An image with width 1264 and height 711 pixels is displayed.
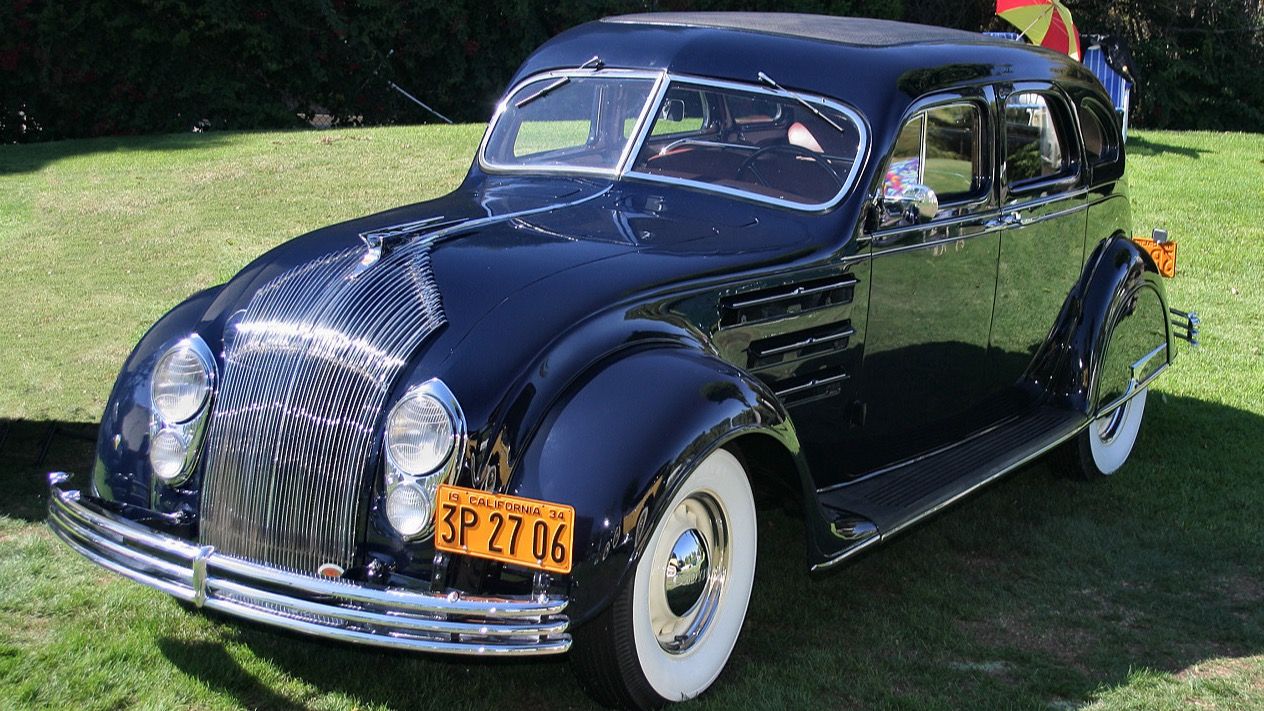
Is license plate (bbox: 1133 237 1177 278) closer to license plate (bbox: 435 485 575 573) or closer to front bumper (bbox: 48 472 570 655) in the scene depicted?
license plate (bbox: 435 485 575 573)

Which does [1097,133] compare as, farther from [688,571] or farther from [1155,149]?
[1155,149]

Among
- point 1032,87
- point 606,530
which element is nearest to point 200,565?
point 606,530

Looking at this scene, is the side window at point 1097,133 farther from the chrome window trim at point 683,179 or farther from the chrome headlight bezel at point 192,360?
the chrome headlight bezel at point 192,360

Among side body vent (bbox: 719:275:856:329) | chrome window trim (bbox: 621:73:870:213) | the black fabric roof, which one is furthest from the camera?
the black fabric roof

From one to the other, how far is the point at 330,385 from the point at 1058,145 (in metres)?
3.60

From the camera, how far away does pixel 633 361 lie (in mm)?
3406

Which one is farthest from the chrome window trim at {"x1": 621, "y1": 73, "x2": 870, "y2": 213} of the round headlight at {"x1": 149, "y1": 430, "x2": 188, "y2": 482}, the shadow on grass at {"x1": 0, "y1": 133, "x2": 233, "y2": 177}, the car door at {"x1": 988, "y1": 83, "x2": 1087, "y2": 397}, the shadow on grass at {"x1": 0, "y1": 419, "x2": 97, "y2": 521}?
the shadow on grass at {"x1": 0, "y1": 133, "x2": 233, "y2": 177}

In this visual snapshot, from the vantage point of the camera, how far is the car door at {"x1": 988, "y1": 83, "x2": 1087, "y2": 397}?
5086 millimetres

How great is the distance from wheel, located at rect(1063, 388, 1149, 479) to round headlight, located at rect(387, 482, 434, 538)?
3392 millimetres

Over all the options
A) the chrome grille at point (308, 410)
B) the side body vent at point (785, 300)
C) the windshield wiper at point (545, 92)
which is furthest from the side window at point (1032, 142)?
the chrome grille at point (308, 410)

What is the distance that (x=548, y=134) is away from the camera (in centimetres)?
502

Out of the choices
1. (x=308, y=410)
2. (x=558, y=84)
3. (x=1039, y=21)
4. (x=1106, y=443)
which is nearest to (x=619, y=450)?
(x=308, y=410)

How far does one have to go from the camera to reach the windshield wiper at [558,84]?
482cm

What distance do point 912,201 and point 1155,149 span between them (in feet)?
40.2
